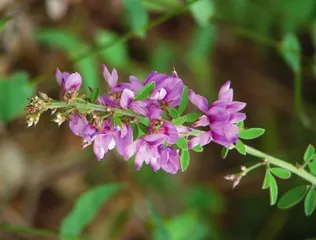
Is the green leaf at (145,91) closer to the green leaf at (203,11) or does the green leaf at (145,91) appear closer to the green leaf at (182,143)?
the green leaf at (182,143)

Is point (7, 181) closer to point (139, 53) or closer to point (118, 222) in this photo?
point (118, 222)

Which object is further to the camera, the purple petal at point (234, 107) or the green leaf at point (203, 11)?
the green leaf at point (203, 11)

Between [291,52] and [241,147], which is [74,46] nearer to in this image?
[291,52]

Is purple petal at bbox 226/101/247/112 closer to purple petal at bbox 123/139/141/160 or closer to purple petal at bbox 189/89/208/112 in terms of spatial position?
purple petal at bbox 189/89/208/112

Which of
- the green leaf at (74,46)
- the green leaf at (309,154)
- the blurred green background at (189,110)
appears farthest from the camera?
the blurred green background at (189,110)

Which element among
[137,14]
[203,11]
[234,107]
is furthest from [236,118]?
[203,11]

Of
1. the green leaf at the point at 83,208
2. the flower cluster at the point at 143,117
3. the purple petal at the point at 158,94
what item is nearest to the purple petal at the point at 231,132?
the flower cluster at the point at 143,117
